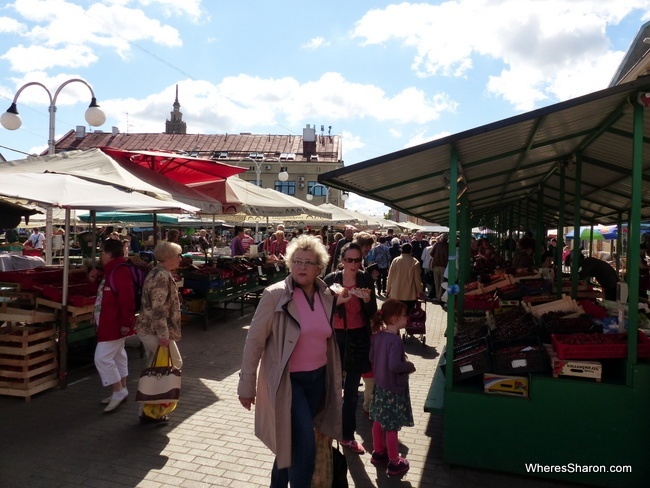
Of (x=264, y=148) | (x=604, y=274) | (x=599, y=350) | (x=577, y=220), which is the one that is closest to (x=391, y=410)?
(x=599, y=350)

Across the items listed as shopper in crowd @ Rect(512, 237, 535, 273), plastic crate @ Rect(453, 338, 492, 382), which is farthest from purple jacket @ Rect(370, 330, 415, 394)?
shopper in crowd @ Rect(512, 237, 535, 273)

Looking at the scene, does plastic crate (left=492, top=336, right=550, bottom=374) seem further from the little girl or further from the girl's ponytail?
the girl's ponytail

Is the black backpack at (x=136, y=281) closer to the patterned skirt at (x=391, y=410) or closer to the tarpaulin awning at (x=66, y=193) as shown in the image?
the tarpaulin awning at (x=66, y=193)

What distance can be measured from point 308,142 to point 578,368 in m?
64.3

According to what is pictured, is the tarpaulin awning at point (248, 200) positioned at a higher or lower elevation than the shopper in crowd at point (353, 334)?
higher

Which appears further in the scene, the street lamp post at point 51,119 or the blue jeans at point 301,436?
the street lamp post at point 51,119

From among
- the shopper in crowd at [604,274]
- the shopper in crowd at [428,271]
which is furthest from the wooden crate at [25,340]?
the shopper in crowd at [428,271]

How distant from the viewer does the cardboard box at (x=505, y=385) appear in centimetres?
394

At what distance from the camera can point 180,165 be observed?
32.5ft

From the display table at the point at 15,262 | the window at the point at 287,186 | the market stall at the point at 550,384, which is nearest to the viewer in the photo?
the market stall at the point at 550,384

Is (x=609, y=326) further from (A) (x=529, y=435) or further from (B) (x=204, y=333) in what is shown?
(B) (x=204, y=333)

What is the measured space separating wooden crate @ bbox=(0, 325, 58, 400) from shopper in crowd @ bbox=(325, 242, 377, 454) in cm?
346

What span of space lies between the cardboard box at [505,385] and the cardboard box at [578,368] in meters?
0.24

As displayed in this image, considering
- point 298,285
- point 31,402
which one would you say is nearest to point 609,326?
point 298,285
